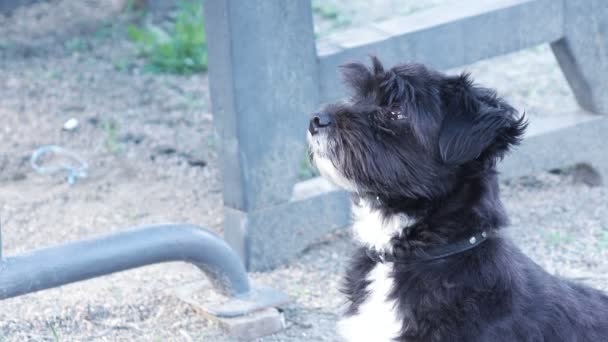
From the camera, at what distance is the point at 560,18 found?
18.8 feet

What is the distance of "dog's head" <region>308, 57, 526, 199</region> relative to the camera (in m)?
3.42

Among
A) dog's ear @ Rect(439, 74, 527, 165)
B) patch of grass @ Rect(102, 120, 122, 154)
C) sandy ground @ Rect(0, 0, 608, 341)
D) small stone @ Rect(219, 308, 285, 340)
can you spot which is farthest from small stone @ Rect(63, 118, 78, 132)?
dog's ear @ Rect(439, 74, 527, 165)

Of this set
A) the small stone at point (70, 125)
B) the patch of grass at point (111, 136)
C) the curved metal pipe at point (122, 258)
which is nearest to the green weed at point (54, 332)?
the curved metal pipe at point (122, 258)

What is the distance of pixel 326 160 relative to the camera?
3.59 meters

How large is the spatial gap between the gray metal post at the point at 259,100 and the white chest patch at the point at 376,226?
4.36ft

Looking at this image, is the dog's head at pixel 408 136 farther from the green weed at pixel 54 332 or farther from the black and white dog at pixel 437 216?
the green weed at pixel 54 332

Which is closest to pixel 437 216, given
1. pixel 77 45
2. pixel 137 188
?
pixel 137 188

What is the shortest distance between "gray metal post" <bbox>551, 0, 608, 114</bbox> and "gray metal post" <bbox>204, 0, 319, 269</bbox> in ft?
5.66

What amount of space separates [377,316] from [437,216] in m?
0.42

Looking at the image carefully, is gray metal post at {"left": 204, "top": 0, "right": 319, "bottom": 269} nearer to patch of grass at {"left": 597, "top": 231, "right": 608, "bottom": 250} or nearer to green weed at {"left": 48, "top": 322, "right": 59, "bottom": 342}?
green weed at {"left": 48, "top": 322, "right": 59, "bottom": 342}

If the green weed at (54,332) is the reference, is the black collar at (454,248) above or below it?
above

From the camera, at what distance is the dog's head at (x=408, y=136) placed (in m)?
3.42

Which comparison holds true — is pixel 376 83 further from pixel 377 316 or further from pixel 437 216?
pixel 377 316

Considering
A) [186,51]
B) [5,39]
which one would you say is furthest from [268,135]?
[5,39]
